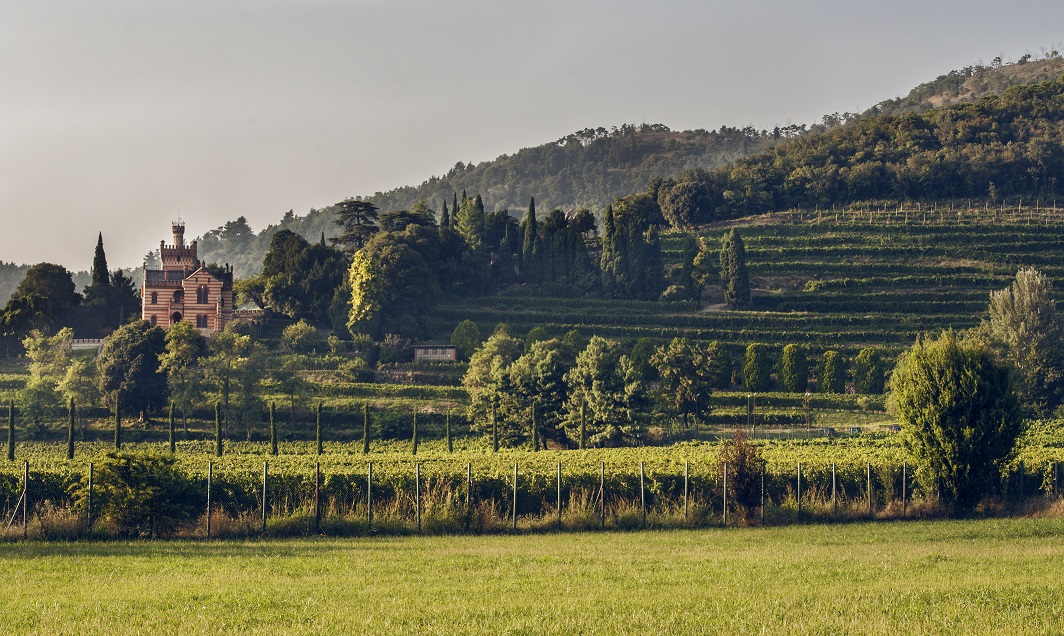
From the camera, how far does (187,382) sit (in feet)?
238

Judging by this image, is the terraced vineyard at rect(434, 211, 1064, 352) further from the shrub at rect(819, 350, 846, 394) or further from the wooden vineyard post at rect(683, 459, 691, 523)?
the wooden vineyard post at rect(683, 459, 691, 523)

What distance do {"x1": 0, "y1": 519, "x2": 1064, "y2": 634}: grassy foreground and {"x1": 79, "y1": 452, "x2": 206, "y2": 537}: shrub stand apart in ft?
6.00

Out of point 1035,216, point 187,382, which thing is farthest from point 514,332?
point 1035,216

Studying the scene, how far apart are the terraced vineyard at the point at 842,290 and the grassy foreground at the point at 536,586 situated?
223 ft

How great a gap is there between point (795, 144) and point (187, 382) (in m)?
110

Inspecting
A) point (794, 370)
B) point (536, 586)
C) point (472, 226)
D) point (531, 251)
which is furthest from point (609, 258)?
point (536, 586)

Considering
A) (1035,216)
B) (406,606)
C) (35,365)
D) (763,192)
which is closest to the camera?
(406,606)

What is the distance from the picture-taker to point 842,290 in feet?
342

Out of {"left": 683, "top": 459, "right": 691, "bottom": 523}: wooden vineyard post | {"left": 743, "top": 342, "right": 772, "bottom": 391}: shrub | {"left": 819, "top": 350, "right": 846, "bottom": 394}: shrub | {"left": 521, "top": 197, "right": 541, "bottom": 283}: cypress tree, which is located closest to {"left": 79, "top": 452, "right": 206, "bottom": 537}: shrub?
{"left": 683, "top": 459, "right": 691, "bottom": 523}: wooden vineyard post

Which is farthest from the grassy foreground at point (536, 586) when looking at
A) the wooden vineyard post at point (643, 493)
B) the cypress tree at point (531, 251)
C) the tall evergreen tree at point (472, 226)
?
the tall evergreen tree at point (472, 226)

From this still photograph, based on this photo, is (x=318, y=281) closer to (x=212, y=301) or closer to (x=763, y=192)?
(x=212, y=301)

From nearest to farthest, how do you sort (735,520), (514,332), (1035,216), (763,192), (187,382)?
(735,520), (187,382), (514,332), (1035,216), (763,192)

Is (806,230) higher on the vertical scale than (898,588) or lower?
higher

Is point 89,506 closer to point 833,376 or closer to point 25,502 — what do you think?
point 25,502
